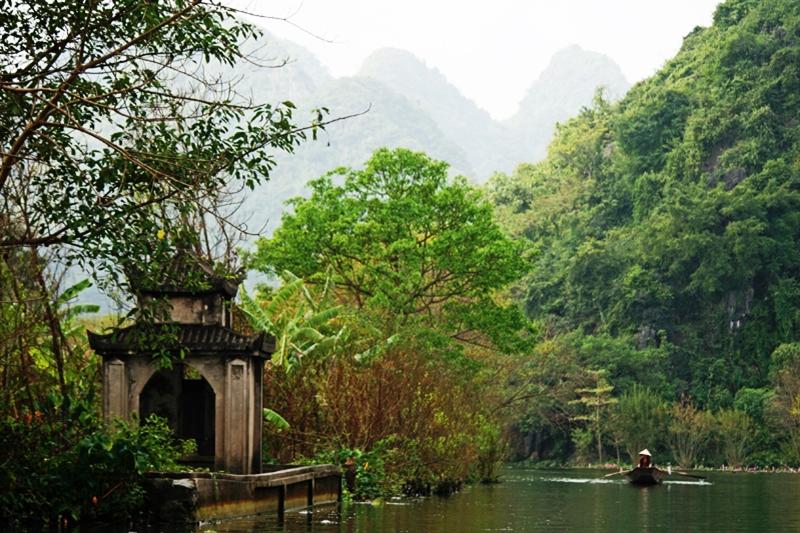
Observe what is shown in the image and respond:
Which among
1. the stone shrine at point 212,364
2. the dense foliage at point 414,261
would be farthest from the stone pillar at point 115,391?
the dense foliage at point 414,261

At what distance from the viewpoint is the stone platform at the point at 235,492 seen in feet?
76.8

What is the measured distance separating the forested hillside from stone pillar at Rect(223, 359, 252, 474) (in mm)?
51534

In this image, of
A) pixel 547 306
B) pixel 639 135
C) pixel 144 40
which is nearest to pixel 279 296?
pixel 144 40

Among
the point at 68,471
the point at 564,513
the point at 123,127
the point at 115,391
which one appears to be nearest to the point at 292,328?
the point at 564,513

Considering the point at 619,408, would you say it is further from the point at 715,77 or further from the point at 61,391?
the point at 61,391

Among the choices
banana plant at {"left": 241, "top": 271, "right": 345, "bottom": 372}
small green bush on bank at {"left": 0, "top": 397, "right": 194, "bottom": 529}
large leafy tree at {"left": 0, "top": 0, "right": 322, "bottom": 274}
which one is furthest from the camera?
banana plant at {"left": 241, "top": 271, "right": 345, "bottom": 372}

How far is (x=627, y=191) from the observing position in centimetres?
10425

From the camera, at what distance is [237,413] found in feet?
89.9

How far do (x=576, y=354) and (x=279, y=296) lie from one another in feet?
158

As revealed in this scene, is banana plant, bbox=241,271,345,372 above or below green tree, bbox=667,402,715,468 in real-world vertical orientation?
above

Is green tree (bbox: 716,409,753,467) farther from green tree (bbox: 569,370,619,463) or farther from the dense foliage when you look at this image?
the dense foliage

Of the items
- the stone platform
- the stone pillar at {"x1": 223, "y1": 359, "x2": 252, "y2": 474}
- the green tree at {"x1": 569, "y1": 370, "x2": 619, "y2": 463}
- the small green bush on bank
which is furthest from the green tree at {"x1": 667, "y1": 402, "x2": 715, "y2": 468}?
Answer: the small green bush on bank

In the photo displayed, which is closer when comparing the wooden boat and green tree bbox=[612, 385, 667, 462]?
the wooden boat

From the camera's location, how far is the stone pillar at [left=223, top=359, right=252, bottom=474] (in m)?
27.3
